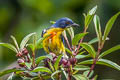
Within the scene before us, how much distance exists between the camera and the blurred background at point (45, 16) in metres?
3.88

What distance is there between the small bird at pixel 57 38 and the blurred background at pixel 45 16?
1.39 meters

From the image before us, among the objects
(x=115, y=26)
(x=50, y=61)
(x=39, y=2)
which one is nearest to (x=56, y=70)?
(x=50, y=61)

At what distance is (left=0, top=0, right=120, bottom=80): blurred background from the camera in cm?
388

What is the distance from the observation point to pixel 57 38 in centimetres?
225

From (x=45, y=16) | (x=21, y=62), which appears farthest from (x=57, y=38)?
(x=45, y=16)

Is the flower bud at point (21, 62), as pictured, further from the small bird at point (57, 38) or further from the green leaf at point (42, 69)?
the small bird at point (57, 38)

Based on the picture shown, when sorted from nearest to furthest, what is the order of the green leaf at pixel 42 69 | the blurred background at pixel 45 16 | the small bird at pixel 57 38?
the green leaf at pixel 42 69 < the small bird at pixel 57 38 < the blurred background at pixel 45 16


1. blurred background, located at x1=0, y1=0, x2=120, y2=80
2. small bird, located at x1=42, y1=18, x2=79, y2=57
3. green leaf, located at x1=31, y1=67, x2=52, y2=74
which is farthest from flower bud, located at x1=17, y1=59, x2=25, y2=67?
blurred background, located at x1=0, y1=0, x2=120, y2=80

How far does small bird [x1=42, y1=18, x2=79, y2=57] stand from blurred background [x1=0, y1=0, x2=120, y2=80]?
139 cm

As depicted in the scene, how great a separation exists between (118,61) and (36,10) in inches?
45.7

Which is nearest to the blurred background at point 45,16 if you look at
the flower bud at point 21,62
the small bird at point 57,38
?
the small bird at point 57,38

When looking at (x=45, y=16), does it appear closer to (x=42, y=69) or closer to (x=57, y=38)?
(x=57, y=38)

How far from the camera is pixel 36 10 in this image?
14.2 feet

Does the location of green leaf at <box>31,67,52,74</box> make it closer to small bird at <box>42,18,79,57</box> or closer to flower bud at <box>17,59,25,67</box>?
flower bud at <box>17,59,25,67</box>
